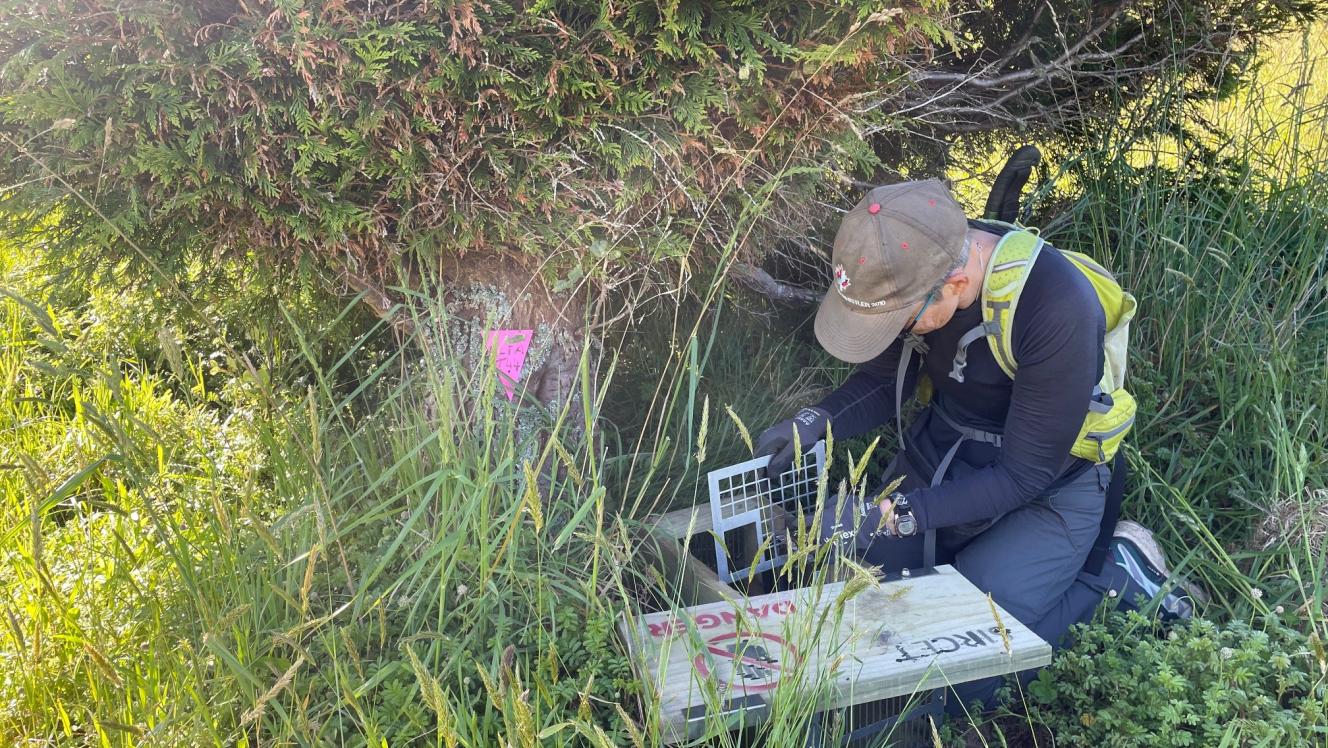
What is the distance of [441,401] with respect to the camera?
207cm

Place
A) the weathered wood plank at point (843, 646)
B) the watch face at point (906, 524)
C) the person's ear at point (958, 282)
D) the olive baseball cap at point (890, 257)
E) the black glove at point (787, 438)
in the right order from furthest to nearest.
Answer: the black glove at point (787, 438) < the watch face at point (906, 524) < the person's ear at point (958, 282) < the olive baseball cap at point (890, 257) < the weathered wood plank at point (843, 646)

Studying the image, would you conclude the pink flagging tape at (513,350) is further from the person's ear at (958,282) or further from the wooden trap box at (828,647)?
the person's ear at (958,282)

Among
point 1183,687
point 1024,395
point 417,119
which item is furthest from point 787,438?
point 417,119

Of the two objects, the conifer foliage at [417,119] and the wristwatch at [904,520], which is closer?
the conifer foliage at [417,119]

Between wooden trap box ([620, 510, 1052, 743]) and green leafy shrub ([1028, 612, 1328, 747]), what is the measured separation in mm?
312

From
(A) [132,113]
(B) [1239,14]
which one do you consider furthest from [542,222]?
(B) [1239,14]

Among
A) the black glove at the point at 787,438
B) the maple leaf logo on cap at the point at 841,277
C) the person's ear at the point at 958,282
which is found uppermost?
the maple leaf logo on cap at the point at 841,277

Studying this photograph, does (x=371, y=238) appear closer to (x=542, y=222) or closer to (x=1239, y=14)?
(x=542, y=222)

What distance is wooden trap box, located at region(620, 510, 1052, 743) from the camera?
6.16ft

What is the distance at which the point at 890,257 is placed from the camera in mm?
2406

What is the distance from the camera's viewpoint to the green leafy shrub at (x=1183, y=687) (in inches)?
83.3

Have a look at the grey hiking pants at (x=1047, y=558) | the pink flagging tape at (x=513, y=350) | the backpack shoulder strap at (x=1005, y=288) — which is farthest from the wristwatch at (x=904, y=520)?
the pink flagging tape at (x=513, y=350)

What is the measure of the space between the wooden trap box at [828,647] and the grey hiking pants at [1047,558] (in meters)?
0.37

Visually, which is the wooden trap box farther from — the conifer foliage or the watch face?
the conifer foliage
